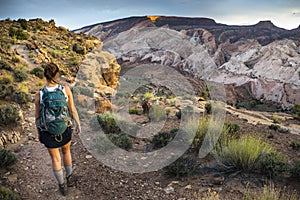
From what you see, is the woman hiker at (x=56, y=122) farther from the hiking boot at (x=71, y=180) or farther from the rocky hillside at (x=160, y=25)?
the rocky hillside at (x=160, y=25)

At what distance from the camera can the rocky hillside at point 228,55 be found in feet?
115

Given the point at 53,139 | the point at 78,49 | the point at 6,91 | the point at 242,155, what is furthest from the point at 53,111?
the point at 78,49

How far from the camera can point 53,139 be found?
135 inches

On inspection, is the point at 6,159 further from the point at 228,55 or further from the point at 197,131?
the point at 228,55

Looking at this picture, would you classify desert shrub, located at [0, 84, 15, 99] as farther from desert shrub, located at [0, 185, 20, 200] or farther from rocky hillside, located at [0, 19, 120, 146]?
desert shrub, located at [0, 185, 20, 200]

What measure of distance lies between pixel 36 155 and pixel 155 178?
2698 mm

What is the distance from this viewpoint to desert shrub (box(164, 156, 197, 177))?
4523 millimetres

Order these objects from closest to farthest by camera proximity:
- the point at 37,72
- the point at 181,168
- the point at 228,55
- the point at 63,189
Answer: the point at 63,189, the point at 181,168, the point at 37,72, the point at 228,55

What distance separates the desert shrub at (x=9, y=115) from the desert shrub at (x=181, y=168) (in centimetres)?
426

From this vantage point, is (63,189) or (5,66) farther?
(5,66)

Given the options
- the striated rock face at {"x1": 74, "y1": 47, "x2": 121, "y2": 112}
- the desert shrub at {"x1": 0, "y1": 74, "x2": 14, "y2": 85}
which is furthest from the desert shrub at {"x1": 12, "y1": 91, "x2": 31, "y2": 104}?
the striated rock face at {"x1": 74, "y1": 47, "x2": 121, "y2": 112}

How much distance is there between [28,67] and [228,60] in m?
48.6

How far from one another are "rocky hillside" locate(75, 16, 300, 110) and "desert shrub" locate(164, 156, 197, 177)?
26144 millimetres

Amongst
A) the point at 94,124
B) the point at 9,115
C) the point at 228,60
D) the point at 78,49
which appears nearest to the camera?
the point at 9,115
